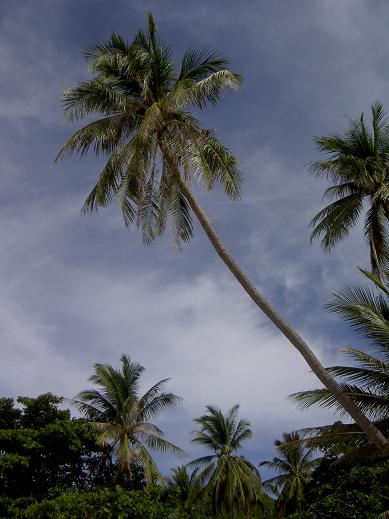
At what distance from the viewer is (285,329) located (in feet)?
37.4

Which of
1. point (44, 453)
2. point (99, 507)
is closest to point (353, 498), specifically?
point (99, 507)

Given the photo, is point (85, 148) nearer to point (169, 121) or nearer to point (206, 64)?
point (169, 121)

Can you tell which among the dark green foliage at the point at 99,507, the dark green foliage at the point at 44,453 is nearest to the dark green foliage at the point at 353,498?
the dark green foliage at the point at 99,507

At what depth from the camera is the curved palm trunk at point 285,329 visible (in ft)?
33.1

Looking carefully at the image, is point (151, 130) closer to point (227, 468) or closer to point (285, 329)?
point (285, 329)

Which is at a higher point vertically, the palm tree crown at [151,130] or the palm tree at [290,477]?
the palm tree crown at [151,130]

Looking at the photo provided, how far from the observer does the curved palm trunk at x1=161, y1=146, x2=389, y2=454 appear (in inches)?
397

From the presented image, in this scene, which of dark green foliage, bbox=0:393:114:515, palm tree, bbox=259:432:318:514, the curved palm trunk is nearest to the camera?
the curved palm trunk

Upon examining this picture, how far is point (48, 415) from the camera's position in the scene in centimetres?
2467

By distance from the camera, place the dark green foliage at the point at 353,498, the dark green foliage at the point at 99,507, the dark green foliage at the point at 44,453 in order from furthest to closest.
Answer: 1. the dark green foliage at the point at 44,453
2. the dark green foliage at the point at 353,498
3. the dark green foliage at the point at 99,507

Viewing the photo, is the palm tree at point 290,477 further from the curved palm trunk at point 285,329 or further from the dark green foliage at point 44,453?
the curved palm trunk at point 285,329

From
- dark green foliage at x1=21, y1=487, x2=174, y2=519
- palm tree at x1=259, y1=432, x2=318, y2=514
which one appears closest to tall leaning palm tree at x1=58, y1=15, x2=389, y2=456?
dark green foliage at x1=21, y1=487, x2=174, y2=519

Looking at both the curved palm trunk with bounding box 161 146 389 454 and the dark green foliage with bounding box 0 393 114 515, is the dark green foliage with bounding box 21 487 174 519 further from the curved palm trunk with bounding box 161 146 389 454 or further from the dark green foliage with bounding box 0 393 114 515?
the curved palm trunk with bounding box 161 146 389 454

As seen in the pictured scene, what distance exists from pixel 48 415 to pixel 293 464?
1752 centimetres
